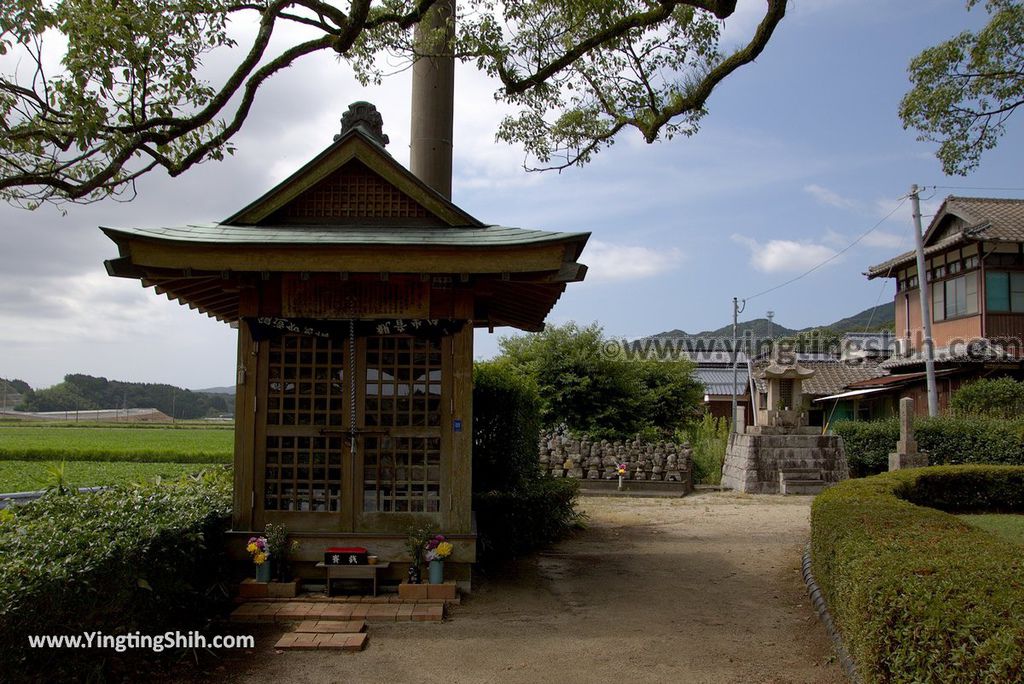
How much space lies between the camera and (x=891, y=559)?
16.9 ft

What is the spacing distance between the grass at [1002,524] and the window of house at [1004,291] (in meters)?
14.6

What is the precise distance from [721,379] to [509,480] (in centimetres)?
3735

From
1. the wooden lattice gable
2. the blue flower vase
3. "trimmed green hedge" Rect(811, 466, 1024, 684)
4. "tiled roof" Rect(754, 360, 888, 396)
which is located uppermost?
the wooden lattice gable

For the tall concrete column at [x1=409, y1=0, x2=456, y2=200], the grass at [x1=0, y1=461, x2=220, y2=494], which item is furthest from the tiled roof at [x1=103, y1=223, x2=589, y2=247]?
the grass at [x1=0, y1=461, x2=220, y2=494]

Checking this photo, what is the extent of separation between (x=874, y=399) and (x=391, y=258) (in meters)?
29.8

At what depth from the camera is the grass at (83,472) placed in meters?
18.5

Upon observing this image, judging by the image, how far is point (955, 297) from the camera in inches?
1069

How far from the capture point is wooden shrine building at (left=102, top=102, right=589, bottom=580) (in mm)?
7926

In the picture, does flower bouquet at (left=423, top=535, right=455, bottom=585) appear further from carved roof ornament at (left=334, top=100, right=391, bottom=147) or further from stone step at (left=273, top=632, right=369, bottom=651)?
carved roof ornament at (left=334, top=100, right=391, bottom=147)

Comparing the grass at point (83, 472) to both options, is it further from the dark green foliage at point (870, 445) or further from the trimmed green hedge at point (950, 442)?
the trimmed green hedge at point (950, 442)

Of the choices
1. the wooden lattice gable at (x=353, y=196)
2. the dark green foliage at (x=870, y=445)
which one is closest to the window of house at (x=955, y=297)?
the dark green foliage at (x=870, y=445)

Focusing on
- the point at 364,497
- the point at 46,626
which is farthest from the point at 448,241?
the point at 46,626

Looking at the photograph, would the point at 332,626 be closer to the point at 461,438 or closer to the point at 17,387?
the point at 461,438

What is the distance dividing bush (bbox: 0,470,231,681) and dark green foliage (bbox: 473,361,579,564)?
12.6 ft
